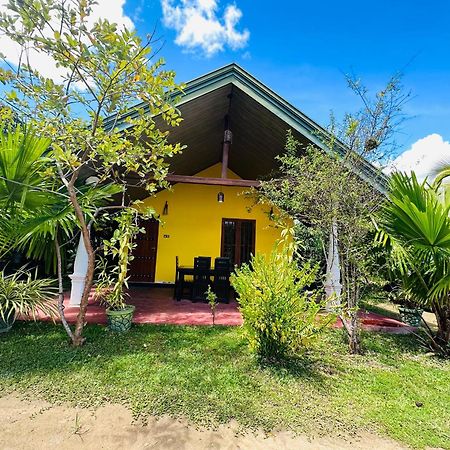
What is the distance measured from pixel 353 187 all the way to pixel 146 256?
7612mm

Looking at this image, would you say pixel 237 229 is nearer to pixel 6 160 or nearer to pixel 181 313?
pixel 181 313

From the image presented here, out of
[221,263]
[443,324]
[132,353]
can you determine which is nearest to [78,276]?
[132,353]

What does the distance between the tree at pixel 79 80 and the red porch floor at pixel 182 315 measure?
2.56 metres

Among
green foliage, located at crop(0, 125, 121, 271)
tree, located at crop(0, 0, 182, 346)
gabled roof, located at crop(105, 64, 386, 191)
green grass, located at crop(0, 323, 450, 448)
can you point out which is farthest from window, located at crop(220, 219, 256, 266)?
tree, located at crop(0, 0, 182, 346)

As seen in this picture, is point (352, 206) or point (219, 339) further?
point (219, 339)

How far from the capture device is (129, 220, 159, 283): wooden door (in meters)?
9.86

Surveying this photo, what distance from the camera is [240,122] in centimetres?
739

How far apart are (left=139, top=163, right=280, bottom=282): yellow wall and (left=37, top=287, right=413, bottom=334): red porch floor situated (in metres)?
2.72

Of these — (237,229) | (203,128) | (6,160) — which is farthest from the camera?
(237,229)

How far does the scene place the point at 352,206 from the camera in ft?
13.9

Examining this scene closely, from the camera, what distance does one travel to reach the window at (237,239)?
10.3 m

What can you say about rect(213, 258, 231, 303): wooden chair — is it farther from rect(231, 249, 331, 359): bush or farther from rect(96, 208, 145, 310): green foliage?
rect(231, 249, 331, 359): bush

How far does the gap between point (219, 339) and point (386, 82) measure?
15.8ft

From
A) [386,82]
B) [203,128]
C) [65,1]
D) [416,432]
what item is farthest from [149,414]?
[203,128]
